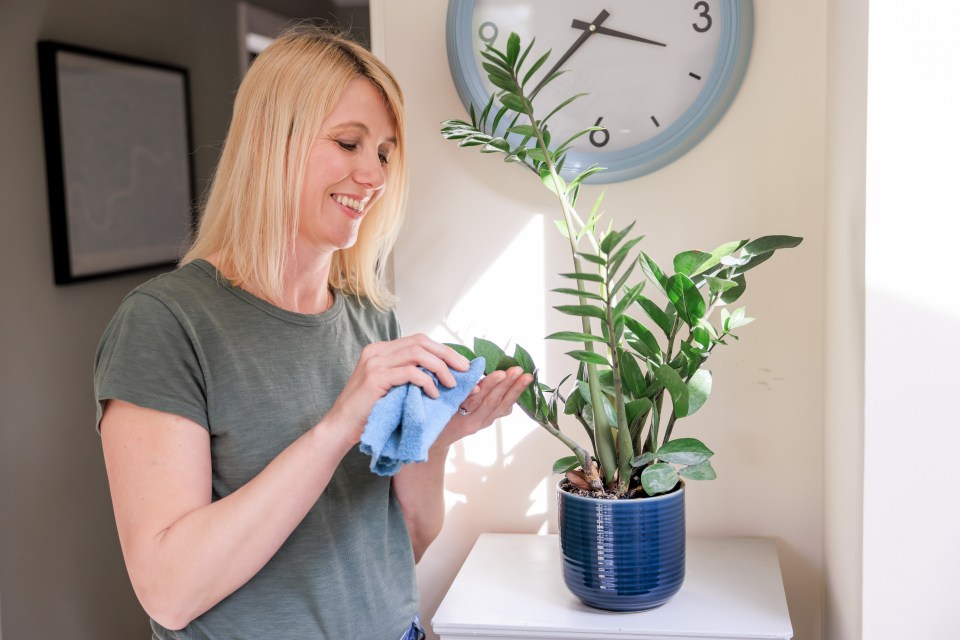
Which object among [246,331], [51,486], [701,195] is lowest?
[51,486]

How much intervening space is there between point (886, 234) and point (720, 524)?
0.70 meters

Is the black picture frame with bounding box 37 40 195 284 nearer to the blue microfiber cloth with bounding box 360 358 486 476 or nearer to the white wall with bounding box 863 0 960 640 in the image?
the blue microfiber cloth with bounding box 360 358 486 476

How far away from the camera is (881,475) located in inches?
43.1

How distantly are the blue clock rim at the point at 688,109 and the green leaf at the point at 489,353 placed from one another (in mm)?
414

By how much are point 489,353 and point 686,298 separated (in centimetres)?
27

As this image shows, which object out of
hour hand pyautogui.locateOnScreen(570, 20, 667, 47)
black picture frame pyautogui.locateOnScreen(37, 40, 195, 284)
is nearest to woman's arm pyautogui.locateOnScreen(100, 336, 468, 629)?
hour hand pyautogui.locateOnScreen(570, 20, 667, 47)

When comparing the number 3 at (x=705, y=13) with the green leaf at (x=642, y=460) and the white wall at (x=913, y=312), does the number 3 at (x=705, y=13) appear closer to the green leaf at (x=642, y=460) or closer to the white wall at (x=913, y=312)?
the white wall at (x=913, y=312)

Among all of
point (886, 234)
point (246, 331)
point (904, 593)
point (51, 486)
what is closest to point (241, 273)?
point (246, 331)

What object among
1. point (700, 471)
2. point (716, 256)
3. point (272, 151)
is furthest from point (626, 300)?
point (272, 151)

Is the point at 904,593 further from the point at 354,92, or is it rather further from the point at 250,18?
the point at 250,18

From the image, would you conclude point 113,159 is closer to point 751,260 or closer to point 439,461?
point 439,461

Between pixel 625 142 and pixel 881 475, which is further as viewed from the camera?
pixel 625 142

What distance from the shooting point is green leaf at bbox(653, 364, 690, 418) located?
1251 millimetres

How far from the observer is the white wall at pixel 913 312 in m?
1.05
